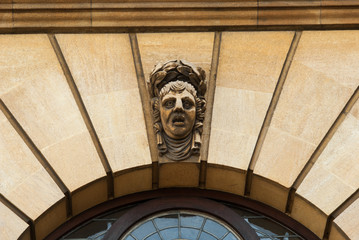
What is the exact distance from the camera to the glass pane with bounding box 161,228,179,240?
10.7 meters

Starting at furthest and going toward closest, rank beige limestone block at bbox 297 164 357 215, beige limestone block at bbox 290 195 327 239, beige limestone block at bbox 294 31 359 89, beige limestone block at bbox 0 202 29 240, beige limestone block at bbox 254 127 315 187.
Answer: beige limestone block at bbox 294 31 359 89
beige limestone block at bbox 254 127 315 187
beige limestone block at bbox 290 195 327 239
beige limestone block at bbox 297 164 357 215
beige limestone block at bbox 0 202 29 240

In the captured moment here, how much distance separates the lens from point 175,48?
39.7 feet

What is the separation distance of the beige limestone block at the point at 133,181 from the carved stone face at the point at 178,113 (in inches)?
24.2

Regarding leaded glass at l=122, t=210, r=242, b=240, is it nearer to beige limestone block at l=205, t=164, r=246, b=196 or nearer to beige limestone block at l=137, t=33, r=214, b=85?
beige limestone block at l=205, t=164, r=246, b=196

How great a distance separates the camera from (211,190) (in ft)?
37.0

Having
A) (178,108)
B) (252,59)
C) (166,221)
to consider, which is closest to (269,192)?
(166,221)

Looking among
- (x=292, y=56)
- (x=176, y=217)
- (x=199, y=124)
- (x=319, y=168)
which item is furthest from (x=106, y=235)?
(x=292, y=56)

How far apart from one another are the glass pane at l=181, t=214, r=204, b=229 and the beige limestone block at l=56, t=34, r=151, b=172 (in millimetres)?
927

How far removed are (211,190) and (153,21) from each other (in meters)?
2.86

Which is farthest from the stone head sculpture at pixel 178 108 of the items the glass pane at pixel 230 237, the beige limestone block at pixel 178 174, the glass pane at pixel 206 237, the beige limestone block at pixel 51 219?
the beige limestone block at pixel 51 219

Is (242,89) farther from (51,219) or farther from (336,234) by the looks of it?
(51,219)

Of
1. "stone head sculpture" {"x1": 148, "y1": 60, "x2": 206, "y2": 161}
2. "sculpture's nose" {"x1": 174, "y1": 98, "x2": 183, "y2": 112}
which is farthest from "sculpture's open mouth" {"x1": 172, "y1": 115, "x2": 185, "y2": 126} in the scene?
"sculpture's nose" {"x1": 174, "y1": 98, "x2": 183, "y2": 112}

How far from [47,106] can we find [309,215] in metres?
3.96

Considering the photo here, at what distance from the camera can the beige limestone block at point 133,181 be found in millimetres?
10969
